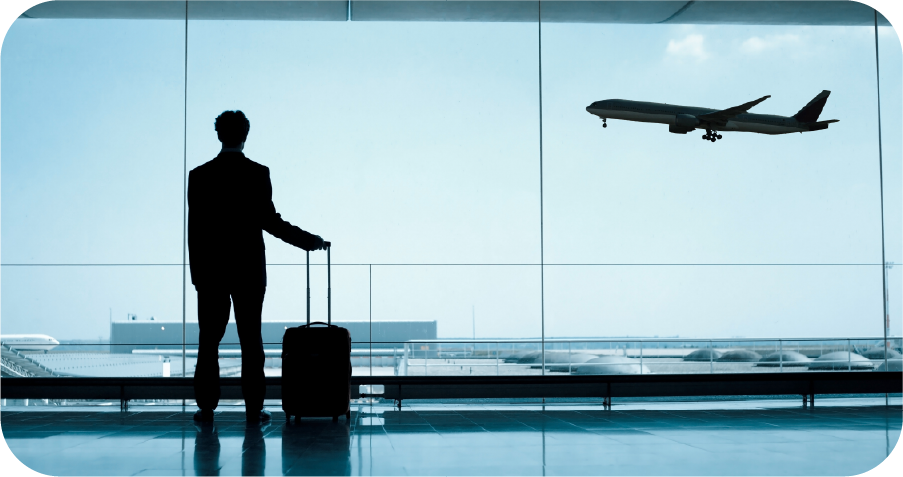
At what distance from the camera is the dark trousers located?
2777mm

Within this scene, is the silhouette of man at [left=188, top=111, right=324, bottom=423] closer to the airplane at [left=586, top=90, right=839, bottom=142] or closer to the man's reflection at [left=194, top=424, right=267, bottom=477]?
the man's reflection at [left=194, top=424, right=267, bottom=477]

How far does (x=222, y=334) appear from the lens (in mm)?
2818

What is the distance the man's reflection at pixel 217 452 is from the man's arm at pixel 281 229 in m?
0.76

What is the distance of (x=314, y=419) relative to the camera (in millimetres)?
3320

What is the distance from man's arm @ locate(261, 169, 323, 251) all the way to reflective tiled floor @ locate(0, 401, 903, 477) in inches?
29.4

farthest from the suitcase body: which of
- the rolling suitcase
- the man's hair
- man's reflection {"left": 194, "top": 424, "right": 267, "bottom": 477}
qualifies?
the man's hair

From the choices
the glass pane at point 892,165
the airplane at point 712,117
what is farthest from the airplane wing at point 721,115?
the glass pane at point 892,165

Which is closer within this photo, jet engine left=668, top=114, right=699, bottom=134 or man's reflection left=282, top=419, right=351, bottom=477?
man's reflection left=282, top=419, right=351, bottom=477

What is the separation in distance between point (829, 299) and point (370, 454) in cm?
641

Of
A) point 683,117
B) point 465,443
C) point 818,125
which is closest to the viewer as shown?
point 465,443

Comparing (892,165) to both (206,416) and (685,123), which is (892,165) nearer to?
(206,416)

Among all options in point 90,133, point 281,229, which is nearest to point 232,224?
point 281,229

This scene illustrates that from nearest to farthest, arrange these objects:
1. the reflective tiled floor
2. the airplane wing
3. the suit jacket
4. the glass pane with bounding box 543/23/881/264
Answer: the reflective tiled floor < the suit jacket < the glass pane with bounding box 543/23/881/264 < the airplane wing

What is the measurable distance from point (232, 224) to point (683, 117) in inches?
399
